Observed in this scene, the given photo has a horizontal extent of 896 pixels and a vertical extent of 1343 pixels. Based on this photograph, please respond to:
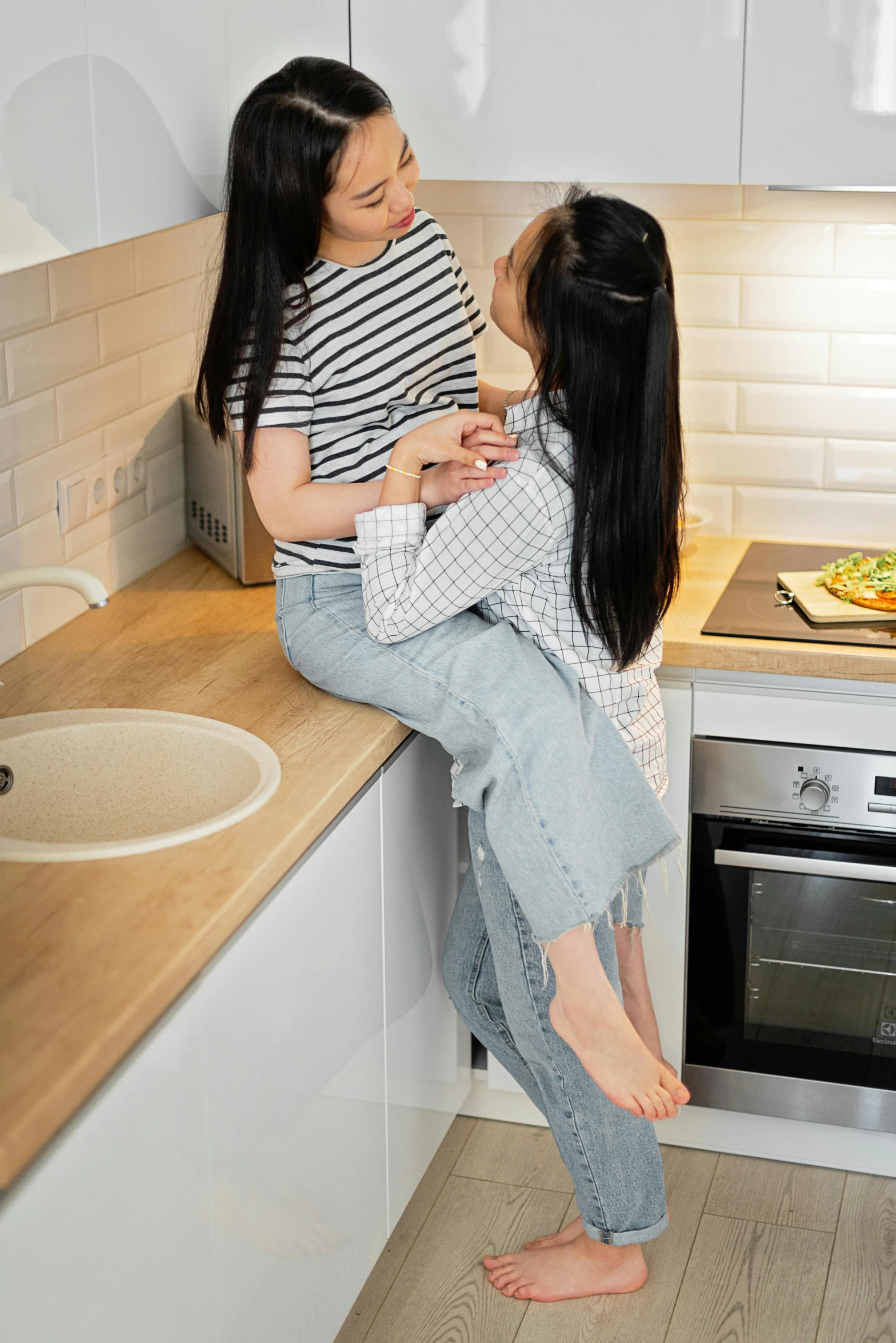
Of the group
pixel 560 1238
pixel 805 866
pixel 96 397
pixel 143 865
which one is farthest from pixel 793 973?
pixel 96 397

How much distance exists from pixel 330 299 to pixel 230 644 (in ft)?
1.70

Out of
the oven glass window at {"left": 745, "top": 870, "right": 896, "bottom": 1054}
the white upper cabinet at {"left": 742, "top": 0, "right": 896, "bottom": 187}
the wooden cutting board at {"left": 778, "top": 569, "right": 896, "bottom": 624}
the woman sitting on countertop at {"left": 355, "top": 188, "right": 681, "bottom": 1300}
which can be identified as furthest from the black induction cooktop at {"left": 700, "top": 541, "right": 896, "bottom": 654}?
the white upper cabinet at {"left": 742, "top": 0, "right": 896, "bottom": 187}

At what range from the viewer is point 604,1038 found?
172cm

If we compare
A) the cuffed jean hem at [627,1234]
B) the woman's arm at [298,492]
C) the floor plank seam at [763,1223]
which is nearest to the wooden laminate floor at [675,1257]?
the floor plank seam at [763,1223]

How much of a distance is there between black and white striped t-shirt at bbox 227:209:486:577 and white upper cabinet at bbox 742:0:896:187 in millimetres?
450

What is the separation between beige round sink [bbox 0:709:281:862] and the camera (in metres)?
1.66

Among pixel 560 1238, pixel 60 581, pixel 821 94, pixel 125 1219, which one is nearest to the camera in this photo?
pixel 125 1219

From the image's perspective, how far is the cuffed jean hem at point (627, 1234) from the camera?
1924 mm

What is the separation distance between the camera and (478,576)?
1.62 m

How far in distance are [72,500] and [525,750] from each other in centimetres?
81

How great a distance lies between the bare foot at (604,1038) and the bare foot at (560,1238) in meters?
0.41

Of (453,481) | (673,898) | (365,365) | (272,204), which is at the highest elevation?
(272,204)

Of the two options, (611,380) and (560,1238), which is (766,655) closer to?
(611,380)

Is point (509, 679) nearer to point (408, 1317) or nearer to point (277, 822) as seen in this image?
point (277, 822)
